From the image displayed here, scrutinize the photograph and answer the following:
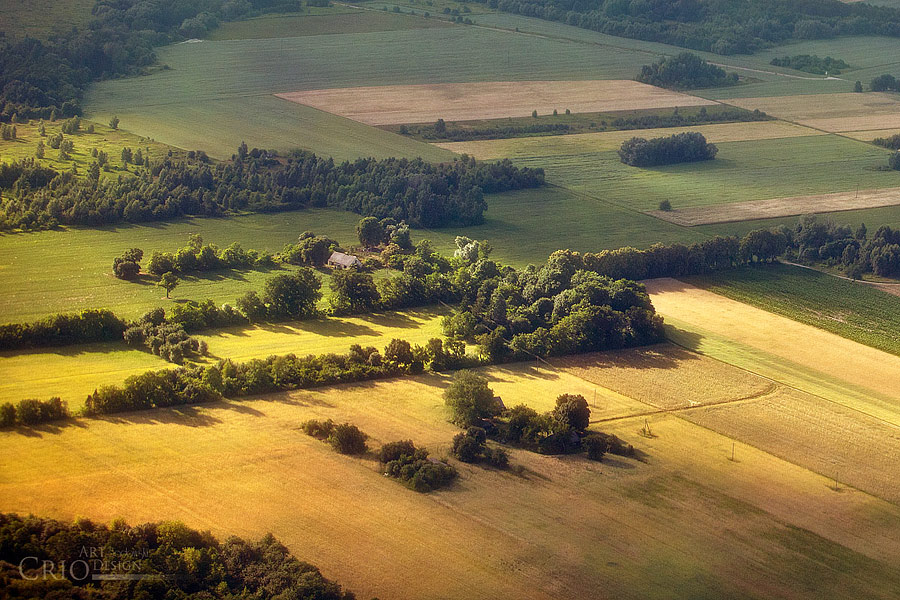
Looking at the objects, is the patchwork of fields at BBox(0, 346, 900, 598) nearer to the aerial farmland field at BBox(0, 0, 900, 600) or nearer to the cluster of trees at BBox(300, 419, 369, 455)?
the aerial farmland field at BBox(0, 0, 900, 600)

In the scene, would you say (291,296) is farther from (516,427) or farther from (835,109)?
(835,109)

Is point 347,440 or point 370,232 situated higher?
point 370,232

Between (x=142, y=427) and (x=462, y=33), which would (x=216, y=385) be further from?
(x=462, y=33)

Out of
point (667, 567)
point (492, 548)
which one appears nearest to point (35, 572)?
point (492, 548)

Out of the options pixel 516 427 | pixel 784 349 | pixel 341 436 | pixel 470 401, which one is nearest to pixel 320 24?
pixel 784 349

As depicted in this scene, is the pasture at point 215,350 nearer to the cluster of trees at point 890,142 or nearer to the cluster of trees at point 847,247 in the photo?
the cluster of trees at point 847,247
